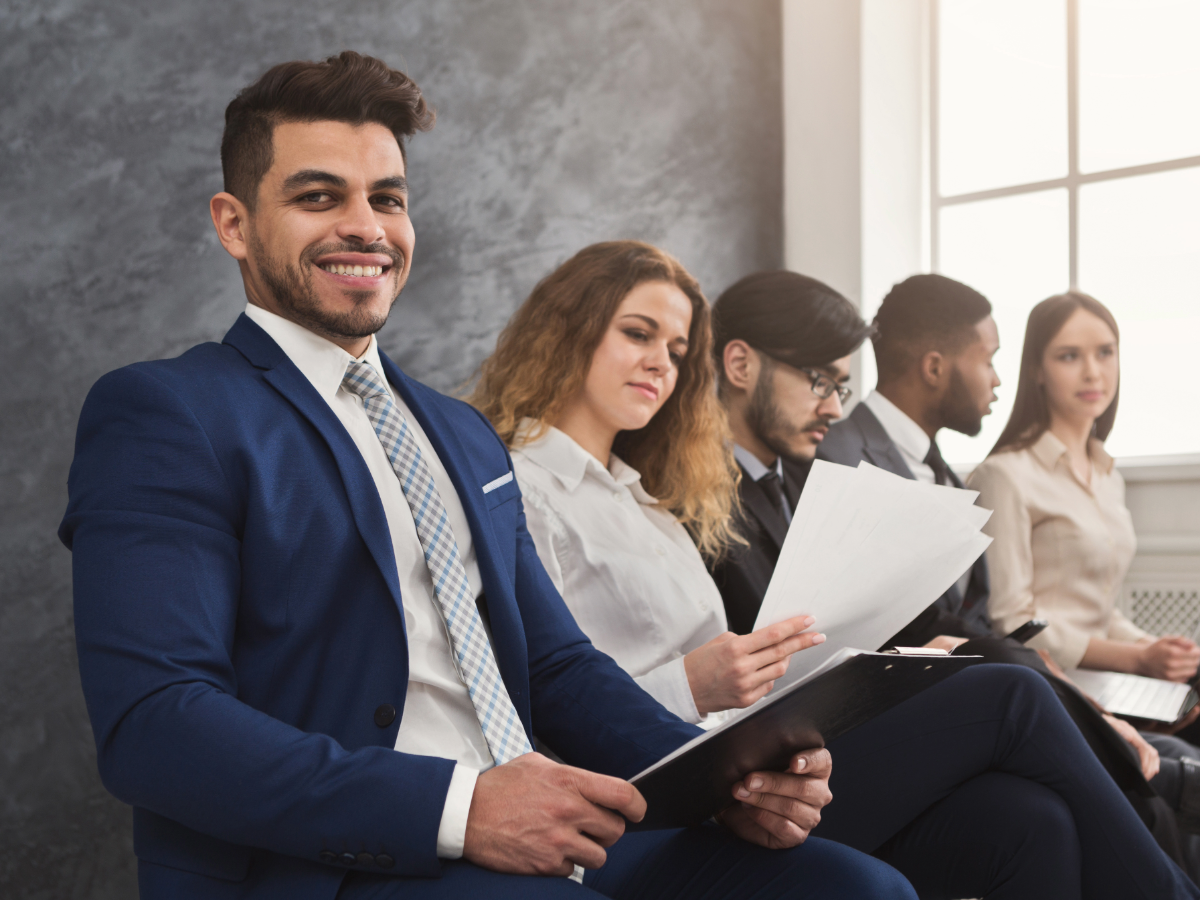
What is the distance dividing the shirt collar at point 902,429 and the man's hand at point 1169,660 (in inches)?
27.4

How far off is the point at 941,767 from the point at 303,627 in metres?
0.93

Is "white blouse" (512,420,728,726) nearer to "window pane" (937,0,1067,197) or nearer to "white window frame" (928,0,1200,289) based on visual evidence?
"white window frame" (928,0,1200,289)

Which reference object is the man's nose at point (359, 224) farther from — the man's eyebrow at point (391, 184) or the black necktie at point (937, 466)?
the black necktie at point (937, 466)

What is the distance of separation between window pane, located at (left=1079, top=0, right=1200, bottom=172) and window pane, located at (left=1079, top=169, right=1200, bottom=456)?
121 mm

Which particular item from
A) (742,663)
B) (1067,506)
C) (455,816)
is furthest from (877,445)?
(455,816)

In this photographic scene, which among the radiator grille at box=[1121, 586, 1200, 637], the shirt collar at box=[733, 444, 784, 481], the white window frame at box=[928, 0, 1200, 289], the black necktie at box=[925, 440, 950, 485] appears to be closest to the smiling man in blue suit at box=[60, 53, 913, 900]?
the shirt collar at box=[733, 444, 784, 481]

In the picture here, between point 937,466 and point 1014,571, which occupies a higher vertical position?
point 937,466

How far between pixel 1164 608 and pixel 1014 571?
87 centimetres

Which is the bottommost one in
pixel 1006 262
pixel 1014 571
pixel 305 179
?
pixel 1014 571

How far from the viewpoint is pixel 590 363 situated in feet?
6.08

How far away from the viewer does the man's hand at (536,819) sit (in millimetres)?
822

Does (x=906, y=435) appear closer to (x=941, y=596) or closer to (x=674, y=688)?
(x=941, y=596)

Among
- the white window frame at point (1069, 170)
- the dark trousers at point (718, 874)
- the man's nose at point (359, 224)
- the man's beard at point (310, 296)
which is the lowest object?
the dark trousers at point (718, 874)

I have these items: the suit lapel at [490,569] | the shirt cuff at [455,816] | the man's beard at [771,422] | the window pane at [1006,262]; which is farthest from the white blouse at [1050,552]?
the shirt cuff at [455,816]
